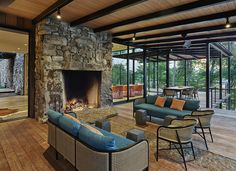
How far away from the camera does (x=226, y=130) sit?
436 cm

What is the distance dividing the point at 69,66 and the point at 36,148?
286 cm

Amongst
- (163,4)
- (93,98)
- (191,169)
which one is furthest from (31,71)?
(191,169)

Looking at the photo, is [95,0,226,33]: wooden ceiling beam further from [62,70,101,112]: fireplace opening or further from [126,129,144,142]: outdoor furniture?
[126,129,144,142]: outdoor furniture

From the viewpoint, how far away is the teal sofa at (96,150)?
1830 mm

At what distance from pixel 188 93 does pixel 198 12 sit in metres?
4.91

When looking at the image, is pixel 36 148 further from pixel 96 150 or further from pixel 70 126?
pixel 96 150

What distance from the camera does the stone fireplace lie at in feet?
15.9

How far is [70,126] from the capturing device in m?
2.38

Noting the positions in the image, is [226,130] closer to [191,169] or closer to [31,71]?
[191,169]

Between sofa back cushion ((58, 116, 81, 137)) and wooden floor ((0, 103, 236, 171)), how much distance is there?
70 cm

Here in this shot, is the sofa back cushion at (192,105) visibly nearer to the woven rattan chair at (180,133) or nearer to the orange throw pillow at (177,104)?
the orange throw pillow at (177,104)

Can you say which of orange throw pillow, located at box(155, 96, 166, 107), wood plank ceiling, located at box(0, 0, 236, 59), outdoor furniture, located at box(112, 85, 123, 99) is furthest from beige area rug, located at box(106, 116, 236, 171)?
outdoor furniture, located at box(112, 85, 123, 99)

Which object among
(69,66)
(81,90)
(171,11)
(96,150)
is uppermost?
(171,11)

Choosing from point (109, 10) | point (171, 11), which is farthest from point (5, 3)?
point (171, 11)
